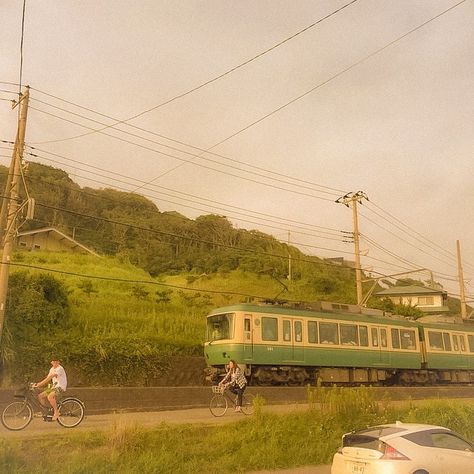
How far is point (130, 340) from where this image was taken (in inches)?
831

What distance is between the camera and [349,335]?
994 inches

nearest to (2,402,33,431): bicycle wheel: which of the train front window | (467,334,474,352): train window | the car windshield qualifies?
the car windshield

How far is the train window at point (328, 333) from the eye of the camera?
2395cm

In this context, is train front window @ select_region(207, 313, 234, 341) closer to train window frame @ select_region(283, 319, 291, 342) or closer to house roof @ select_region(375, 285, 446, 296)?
train window frame @ select_region(283, 319, 291, 342)

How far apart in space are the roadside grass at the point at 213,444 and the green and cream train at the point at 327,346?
8008 mm

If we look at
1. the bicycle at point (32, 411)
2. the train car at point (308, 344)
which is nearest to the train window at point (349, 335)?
the train car at point (308, 344)

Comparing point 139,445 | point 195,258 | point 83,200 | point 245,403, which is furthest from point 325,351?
point 83,200

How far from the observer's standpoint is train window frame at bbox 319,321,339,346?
2401cm

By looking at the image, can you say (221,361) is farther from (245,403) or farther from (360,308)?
(360,308)

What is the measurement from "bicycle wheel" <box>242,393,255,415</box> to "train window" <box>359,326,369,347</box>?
9.91 metres

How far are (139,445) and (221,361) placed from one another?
476 inches

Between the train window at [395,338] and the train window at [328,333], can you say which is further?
the train window at [395,338]

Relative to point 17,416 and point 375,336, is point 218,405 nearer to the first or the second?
point 17,416

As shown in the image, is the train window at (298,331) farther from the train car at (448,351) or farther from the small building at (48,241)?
the small building at (48,241)
